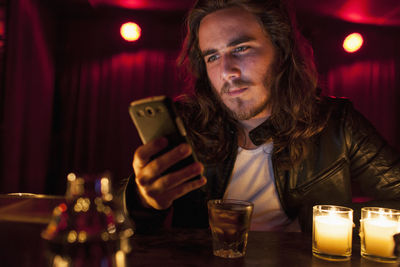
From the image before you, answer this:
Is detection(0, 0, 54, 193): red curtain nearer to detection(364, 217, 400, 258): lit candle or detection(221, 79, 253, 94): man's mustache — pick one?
detection(221, 79, 253, 94): man's mustache

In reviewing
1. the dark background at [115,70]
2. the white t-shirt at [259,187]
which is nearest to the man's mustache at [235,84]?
the white t-shirt at [259,187]

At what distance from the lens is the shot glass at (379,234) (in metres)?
0.66

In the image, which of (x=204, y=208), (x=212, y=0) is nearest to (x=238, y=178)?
(x=204, y=208)

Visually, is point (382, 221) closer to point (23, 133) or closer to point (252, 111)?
point (252, 111)

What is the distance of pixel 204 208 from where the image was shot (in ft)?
4.15

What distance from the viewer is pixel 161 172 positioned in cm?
70

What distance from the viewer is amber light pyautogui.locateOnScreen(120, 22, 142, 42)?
12.9 ft

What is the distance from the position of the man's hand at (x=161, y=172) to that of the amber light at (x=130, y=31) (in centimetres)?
356

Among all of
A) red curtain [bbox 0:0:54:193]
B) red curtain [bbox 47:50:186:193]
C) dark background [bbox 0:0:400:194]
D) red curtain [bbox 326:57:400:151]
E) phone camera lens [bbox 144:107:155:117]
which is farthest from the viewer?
red curtain [bbox 326:57:400:151]

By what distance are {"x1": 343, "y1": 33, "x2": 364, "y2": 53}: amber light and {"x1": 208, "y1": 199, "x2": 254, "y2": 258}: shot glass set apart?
4234 millimetres

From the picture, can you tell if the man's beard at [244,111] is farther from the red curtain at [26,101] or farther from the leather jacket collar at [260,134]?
the red curtain at [26,101]

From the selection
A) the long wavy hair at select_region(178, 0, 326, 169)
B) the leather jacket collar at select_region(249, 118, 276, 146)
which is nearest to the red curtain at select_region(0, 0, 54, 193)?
the long wavy hair at select_region(178, 0, 326, 169)

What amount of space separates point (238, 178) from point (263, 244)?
24.0 inches

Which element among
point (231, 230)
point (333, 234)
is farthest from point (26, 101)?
point (333, 234)
